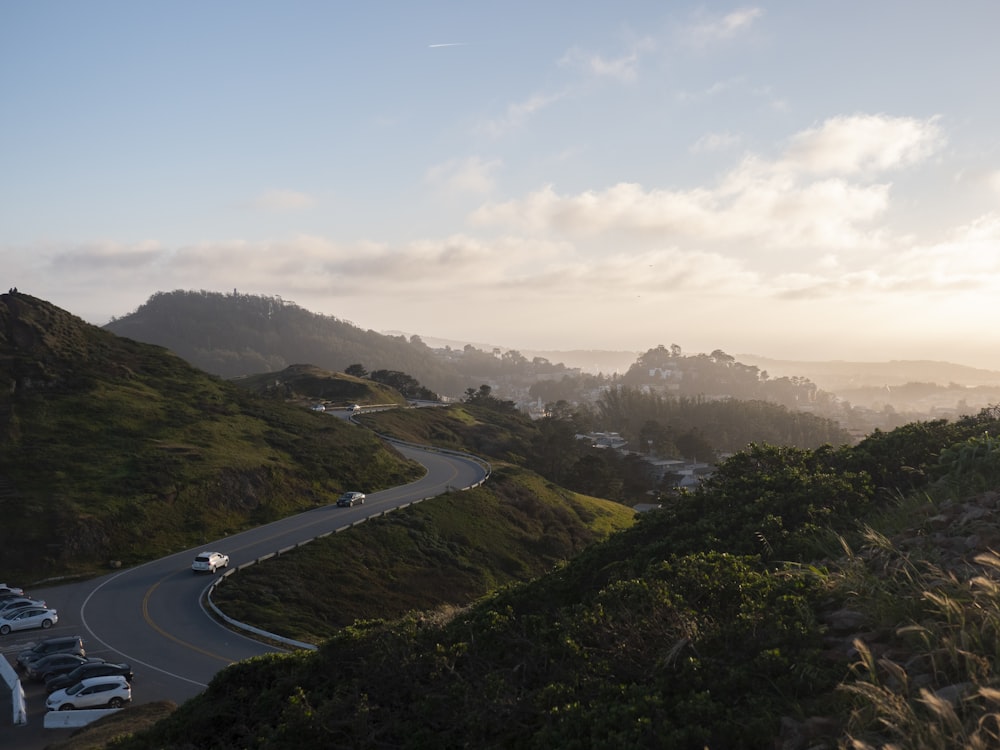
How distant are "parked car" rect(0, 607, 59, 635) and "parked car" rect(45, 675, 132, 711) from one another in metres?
7.42

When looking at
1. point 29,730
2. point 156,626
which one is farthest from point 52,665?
point 156,626

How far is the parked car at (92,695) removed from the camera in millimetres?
18906

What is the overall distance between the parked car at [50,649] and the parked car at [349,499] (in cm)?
2172

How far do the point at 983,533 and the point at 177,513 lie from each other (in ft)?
128

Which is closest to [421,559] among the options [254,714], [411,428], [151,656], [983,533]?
[151,656]

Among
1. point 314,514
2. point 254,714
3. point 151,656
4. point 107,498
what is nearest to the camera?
point 254,714

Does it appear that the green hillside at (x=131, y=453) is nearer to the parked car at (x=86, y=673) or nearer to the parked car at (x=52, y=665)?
the parked car at (x=52, y=665)

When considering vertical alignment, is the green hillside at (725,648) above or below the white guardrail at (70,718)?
above

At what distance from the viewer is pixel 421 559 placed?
38031 mm

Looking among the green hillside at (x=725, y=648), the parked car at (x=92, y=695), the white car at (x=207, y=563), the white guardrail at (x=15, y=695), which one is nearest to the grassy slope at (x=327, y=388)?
the white car at (x=207, y=563)

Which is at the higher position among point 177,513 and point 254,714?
point 254,714

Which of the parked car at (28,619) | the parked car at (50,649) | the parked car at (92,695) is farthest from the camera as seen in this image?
the parked car at (28,619)

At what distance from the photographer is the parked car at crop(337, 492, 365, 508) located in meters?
44.5

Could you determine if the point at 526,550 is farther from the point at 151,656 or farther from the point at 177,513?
the point at 151,656
